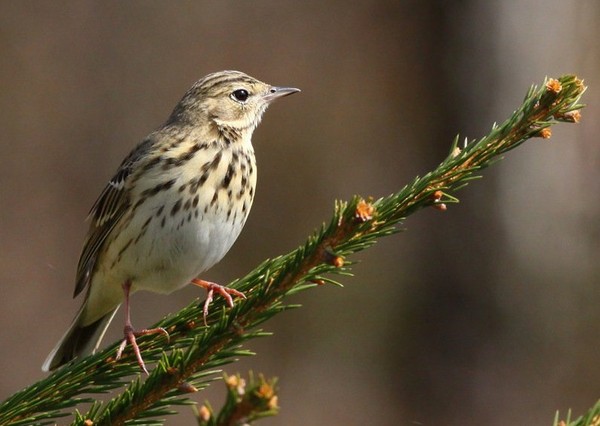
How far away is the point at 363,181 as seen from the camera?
12.7 meters

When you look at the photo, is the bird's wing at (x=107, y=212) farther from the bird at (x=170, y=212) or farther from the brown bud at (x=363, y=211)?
the brown bud at (x=363, y=211)

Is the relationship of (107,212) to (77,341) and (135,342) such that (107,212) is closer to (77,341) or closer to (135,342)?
(77,341)

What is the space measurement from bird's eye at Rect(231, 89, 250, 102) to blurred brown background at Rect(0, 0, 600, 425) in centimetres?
409

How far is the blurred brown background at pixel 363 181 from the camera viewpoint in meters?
8.74

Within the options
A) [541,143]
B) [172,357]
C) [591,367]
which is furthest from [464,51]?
[172,357]

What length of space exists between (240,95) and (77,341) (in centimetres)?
136

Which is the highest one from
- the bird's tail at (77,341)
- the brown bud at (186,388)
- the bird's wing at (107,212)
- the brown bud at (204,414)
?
the bird's wing at (107,212)

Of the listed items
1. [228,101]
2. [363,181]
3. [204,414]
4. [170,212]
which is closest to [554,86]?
[204,414]

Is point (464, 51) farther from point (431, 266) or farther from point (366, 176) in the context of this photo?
point (366, 176)

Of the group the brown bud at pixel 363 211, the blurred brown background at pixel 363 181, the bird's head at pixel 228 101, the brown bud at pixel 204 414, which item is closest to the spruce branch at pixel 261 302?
the brown bud at pixel 363 211

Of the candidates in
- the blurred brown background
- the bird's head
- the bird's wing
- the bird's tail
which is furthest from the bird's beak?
the blurred brown background

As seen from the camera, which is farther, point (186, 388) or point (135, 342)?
point (135, 342)

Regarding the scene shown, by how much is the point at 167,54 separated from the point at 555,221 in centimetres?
593

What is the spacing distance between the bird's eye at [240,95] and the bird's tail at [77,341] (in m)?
1.13
